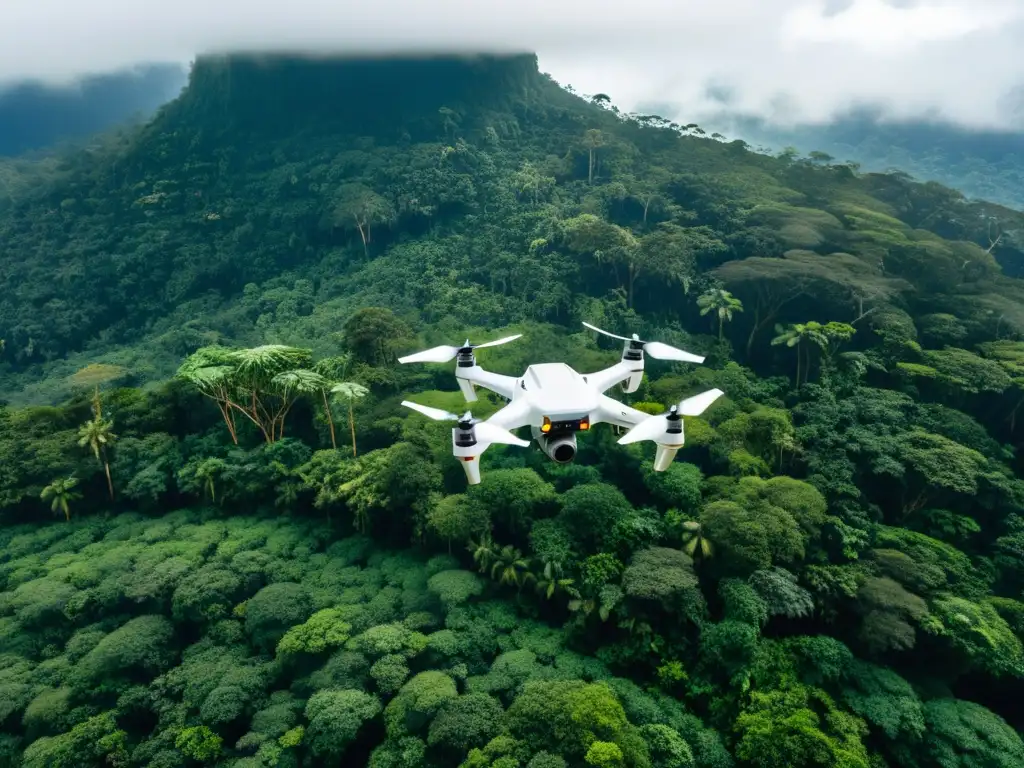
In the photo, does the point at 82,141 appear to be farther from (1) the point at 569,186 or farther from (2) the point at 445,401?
(2) the point at 445,401

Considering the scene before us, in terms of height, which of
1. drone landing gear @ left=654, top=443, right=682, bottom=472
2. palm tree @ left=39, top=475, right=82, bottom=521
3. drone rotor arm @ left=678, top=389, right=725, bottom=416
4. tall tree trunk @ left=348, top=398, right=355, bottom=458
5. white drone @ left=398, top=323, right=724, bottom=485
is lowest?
Result: palm tree @ left=39, top=475, right=82, bottom=521

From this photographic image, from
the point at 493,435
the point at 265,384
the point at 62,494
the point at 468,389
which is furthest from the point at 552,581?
the point at 62,494

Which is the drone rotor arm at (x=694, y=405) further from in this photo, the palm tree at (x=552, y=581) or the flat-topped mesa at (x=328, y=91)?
the flat-topped mesa at (x=328, y=91)

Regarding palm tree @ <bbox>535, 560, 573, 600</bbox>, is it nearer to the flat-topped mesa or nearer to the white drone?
the white drone

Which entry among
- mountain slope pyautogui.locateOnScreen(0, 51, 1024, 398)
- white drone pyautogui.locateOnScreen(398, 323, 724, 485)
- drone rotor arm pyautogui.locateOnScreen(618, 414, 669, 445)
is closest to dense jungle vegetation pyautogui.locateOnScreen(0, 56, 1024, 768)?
mountain slope pyautogui.locateOnScreen(0, 51, 1024, 398)

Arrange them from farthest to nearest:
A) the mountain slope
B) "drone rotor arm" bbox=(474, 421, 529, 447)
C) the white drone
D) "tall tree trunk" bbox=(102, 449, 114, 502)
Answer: the mountain slope < "tall tree trunk" bbox=(102, 449, 114, 502) < the white drone < "drone rotor arm" bbox=(474, 421, 529, 447)

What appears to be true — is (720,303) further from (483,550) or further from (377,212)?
(377,212)
